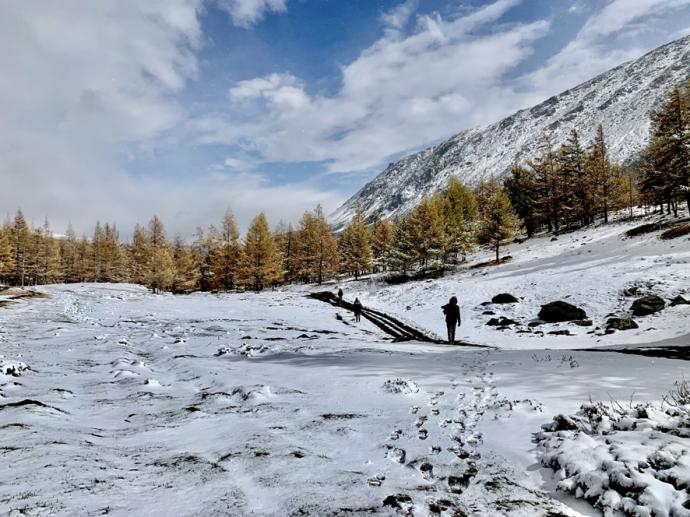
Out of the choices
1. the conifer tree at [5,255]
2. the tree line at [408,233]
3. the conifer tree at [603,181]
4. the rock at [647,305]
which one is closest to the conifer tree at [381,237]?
the tree line at [408,233]

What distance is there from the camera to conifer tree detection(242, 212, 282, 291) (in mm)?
52500

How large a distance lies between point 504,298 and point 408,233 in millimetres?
22958

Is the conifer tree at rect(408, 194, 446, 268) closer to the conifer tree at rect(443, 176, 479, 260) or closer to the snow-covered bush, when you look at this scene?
the conifer tree at rect(443, 176, 479, 260)

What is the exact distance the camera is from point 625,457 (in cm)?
381

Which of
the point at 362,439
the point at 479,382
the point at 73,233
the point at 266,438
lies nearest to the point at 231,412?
the point at 266,438

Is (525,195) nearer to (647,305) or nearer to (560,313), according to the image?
(560,313)

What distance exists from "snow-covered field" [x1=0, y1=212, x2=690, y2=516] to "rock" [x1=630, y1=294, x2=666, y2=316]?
12072 millimetres

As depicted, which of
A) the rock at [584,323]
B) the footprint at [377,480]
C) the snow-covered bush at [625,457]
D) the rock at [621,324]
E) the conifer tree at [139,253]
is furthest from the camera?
the conifer tree at [139,253]

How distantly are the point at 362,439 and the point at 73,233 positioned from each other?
358ft

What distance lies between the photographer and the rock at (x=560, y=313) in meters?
21.4

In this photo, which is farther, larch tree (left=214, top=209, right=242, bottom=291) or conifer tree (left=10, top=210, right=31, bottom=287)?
conifer tree (left=10, top=210, right=31, bottom=287)

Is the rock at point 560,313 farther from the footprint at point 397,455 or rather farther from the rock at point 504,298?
the footprint at point 397,455

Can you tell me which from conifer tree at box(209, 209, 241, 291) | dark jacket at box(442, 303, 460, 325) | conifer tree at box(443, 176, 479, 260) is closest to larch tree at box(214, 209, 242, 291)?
conifer tree at box(209, 209, 241, 291)

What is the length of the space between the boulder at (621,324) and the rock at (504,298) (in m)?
7.96
